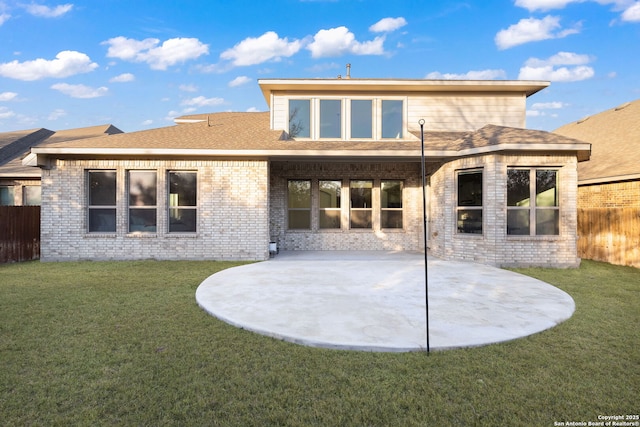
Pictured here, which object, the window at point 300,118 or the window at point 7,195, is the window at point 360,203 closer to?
the window at point 300,118

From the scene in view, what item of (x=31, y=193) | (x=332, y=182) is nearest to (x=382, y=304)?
(x=332, y=182)

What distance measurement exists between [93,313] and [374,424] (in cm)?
434

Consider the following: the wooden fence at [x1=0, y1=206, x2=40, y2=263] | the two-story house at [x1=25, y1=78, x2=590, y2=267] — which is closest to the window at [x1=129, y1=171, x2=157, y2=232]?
the two-story house at [x1=25, y1=78, x2=590, y2=267]

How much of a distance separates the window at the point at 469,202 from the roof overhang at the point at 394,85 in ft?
12.7

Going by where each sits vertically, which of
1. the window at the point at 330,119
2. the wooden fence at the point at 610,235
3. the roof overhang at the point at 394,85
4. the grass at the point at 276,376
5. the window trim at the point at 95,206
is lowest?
the grass at the point at 276,376

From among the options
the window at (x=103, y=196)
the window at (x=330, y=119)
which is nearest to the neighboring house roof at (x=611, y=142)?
the window at (x=330, y=119)

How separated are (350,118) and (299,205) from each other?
3713mm

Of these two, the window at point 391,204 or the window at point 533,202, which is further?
the window at point 391,204

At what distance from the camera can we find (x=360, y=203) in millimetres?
11977

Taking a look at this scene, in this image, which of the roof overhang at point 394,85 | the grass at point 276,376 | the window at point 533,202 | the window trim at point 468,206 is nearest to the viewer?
the grass at point 276,376

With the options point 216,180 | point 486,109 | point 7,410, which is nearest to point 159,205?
point 216,180

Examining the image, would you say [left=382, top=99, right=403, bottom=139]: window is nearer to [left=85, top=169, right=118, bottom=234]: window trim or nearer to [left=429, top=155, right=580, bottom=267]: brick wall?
[left=429, top=155, right=580, bottom=267]: brick wall

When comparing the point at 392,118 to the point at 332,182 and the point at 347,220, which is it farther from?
the point at 347,220

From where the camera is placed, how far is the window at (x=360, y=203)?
11.9 metres
